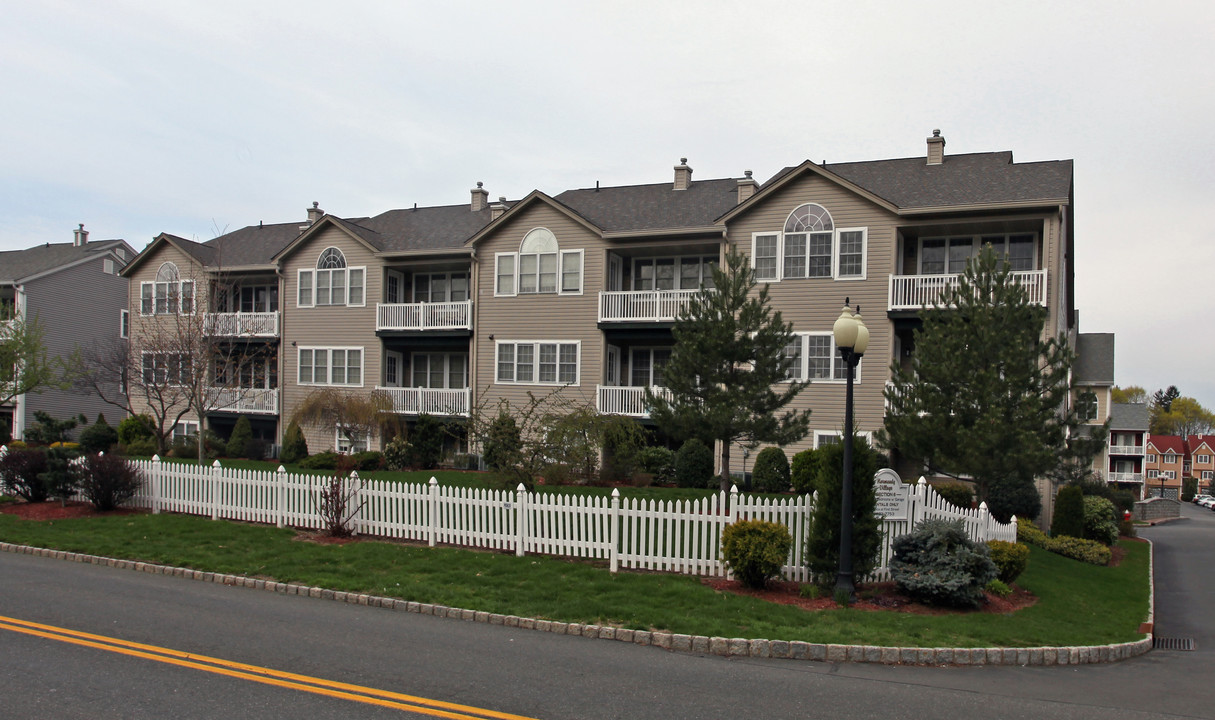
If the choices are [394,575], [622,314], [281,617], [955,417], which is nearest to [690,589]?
[394,575]

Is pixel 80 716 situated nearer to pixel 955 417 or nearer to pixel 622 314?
pixel 955 417

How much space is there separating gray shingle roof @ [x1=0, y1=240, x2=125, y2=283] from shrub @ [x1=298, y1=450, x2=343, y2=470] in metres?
23.0

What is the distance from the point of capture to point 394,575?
12.5 meters

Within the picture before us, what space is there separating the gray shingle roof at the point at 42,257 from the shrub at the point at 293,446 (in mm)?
19694

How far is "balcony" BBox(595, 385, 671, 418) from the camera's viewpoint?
26.9m

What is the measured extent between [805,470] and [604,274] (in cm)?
1062

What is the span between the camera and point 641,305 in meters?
27.2

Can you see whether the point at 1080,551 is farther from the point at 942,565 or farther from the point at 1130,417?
the point at 1130,417

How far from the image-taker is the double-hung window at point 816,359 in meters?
25.1

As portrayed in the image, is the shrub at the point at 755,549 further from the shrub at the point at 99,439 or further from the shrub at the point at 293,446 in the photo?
the shrub at the point at 99,439

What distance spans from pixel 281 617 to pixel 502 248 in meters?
20.7

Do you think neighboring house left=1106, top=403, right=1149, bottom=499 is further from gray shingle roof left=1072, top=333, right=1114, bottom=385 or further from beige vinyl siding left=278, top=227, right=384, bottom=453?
beige vinyl siding left=278, top=227, right=384, bottom=453

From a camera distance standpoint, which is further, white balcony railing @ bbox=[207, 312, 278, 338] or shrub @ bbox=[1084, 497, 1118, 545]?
white balcony railing @ bbox=[207, 312, 278, 338]

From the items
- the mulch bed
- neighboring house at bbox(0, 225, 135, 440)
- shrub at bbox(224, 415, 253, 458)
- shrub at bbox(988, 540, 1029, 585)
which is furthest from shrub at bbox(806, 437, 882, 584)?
neighboring house at bbox(0, 225, 135, 440)
